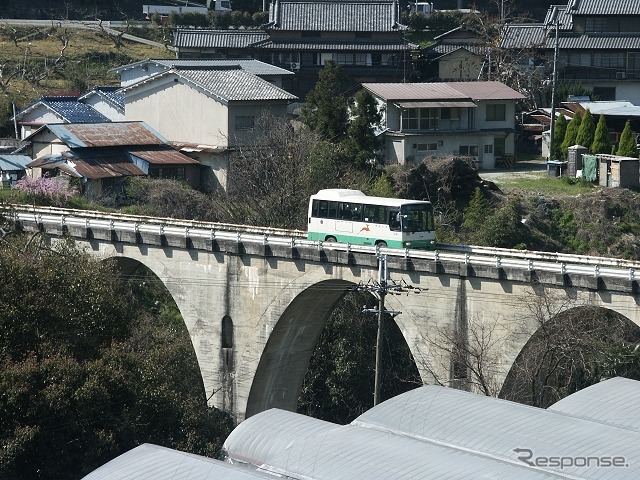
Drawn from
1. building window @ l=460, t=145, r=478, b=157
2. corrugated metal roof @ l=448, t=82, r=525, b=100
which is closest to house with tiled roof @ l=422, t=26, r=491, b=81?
corrugated metal roof @ l=448, t=82, r=525, b=100

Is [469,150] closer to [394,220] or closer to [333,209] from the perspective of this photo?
[333,209]

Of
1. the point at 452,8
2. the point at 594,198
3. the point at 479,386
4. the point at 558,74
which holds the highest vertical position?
the point at 452,8

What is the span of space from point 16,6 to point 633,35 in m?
39.3

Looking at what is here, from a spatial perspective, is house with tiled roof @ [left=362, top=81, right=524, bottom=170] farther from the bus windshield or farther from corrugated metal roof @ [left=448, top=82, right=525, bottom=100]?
the bus windshield

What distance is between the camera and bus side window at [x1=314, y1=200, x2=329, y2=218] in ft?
117

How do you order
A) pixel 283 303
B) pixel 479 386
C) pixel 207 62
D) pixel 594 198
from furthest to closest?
pixel 207 62
pixel 594 198
pixel 283 303
pixel 479 386

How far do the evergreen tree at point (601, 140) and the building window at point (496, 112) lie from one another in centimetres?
470

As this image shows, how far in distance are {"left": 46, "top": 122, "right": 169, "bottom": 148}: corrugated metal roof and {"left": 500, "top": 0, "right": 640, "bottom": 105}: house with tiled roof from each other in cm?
2134

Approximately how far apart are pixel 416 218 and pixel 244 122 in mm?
19330

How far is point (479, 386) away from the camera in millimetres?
30312

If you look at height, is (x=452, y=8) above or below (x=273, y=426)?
above

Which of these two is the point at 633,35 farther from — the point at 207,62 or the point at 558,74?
the point at 207,62

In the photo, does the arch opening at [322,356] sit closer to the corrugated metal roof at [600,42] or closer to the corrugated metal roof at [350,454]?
the corrugated metal roof at [350,454]

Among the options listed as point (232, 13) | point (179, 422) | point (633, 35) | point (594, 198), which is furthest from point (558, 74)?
point (179, 422)
